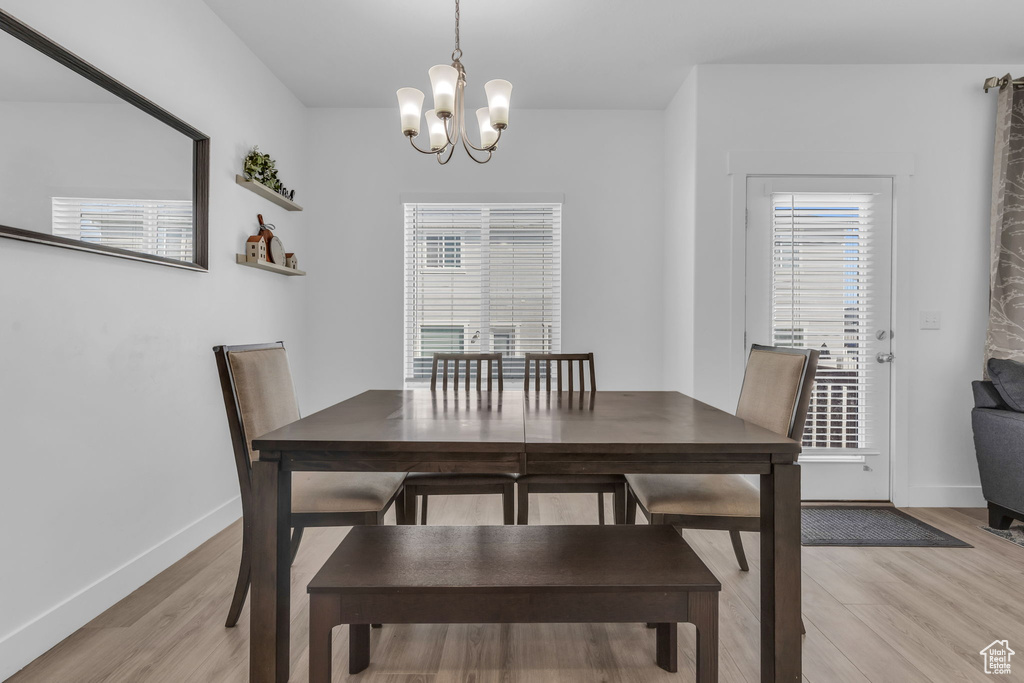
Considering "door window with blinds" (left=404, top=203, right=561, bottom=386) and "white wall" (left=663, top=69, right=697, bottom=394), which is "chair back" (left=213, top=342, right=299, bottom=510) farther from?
"white wall" (left=663, top=69, right=697, bottom=394)

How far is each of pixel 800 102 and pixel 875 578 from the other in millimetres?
2574

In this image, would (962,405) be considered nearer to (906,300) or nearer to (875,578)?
(906,300)

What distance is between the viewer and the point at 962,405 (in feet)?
10.2

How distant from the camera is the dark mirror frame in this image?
154 centimetres

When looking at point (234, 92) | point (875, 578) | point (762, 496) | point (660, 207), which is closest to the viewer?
point (762, 496)

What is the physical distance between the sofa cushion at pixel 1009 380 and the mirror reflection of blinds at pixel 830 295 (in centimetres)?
55

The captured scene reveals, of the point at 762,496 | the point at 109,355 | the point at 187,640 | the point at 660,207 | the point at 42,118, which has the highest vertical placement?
the point at 660,207

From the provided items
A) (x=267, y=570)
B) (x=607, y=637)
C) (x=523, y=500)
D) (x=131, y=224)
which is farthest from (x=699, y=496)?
(x=131, y=224)

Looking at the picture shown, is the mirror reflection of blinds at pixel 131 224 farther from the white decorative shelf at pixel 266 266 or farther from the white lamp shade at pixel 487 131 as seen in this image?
the white lamp shade at pixel 487 131

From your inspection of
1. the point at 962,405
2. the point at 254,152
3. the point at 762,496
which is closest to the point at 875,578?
the point at 762,496

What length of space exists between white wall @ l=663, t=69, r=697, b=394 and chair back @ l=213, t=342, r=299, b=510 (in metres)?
2.33

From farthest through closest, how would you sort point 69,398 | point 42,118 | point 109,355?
point 109,355, point 69,398, point 42,118

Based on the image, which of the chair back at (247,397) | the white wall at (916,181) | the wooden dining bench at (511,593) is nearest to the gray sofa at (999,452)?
the white wall at (916,181)

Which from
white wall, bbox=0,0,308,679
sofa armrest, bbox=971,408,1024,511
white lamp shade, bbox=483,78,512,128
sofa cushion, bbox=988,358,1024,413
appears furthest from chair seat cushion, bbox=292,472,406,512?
sofa cushion, bbox=988,358,1024,413
